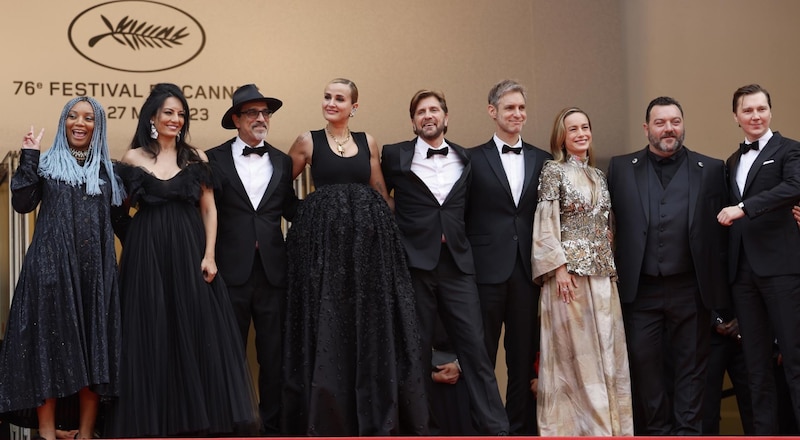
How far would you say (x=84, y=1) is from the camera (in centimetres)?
721

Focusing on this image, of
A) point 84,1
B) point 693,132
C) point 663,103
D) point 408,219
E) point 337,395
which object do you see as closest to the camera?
point 337,395

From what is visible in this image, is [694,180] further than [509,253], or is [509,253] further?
[694,180]

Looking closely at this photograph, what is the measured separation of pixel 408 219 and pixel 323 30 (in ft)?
8.10

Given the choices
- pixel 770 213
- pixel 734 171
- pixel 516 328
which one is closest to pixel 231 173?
pixel 516 328

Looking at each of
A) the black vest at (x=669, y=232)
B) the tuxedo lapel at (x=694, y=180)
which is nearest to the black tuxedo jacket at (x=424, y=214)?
the black vest at (x=669, y=232)

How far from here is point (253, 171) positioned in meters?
5.46

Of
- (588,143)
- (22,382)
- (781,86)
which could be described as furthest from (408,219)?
(781,86)

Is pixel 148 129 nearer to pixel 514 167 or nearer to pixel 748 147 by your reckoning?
pixel 514 167

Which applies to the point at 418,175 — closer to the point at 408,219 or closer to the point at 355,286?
the point at 408,219

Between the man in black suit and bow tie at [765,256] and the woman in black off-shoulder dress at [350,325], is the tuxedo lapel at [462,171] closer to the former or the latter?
the woman in black off-shoulder dress at [350,325]

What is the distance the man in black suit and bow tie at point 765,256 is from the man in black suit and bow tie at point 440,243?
4.06 feet

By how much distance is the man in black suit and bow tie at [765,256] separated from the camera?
17.9ft

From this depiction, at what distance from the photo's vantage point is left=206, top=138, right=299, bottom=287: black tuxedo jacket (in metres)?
5.31

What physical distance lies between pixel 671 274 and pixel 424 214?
4.01 feet
